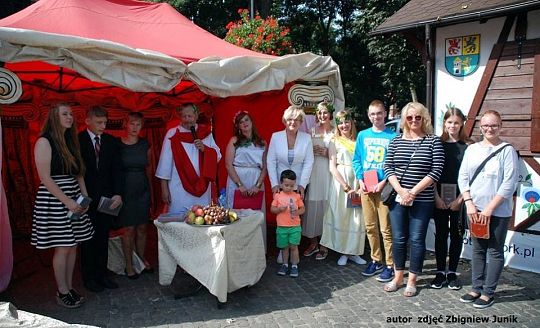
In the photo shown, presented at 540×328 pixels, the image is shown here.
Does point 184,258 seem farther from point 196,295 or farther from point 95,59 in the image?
point 95,59

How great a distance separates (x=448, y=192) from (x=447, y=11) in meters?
2.51

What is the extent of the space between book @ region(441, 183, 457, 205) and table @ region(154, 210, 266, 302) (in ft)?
5.57

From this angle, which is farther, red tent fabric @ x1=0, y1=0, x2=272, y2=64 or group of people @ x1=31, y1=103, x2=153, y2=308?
red tent fabric @ x1=0, y1=0, x2=272, y2=64

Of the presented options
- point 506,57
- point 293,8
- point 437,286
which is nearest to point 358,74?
point 293,8

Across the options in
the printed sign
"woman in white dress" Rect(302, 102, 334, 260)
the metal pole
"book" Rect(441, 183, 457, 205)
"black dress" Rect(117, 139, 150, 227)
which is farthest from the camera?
the metal pole

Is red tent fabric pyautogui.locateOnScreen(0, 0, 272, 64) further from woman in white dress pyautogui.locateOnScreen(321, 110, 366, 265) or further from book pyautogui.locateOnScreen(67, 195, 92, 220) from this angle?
book pyautogui.locateOnScreen(67, 195, 92, 220)

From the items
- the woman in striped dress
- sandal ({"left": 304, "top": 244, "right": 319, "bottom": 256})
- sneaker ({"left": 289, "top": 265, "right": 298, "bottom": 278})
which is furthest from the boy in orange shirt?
the woman in striped dress

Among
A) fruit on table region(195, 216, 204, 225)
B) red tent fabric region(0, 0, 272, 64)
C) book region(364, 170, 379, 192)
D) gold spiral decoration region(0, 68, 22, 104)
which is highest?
red tent fabric region(0, 0, 272, 64)

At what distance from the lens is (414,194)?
370 centimetres

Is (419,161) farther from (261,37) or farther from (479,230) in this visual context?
(261,37)

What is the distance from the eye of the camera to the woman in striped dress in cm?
336

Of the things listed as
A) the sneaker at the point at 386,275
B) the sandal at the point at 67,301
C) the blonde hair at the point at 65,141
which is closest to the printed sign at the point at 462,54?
the sneaker at the point at 386,275

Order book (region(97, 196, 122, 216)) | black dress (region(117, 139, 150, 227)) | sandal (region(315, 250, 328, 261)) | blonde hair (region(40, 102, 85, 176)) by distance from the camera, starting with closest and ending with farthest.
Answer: blonde hair (region(40, 102, 85, 176)), book (region(97, 196, 122, 216)), black dress (region(117, 139, 150, 227)), sandal (region(315, 250, 328, 261))

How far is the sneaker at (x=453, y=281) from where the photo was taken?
13.2ft
